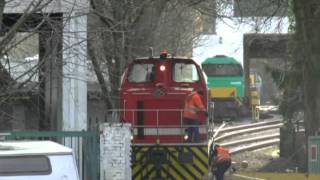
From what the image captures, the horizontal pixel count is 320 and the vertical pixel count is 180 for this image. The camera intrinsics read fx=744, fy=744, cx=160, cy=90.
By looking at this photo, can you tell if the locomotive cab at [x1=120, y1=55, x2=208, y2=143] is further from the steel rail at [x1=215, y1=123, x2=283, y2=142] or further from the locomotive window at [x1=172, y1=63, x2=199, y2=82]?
the steel rail at [x1=215, y1=123, x2=283, y2=142]

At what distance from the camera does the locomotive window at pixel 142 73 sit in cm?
1680

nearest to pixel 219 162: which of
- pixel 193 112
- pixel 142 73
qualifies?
pixel 193 112

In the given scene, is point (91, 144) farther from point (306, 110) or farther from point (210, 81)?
point (210, 81)

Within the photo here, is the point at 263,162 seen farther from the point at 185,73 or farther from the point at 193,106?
the point at 193,106

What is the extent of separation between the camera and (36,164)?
759 cm

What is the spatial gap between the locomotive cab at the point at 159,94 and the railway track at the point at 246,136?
441 inches

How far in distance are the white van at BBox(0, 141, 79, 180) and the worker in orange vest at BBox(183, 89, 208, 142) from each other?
8398mm

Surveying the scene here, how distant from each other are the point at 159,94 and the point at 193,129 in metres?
1.14

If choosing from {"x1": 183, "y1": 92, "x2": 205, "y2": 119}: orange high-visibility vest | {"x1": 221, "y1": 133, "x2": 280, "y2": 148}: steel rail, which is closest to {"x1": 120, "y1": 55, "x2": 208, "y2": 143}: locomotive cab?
{"x1": 183, "y1": 92, "x2": 205, "y2": 119}: orange high-visibility vest

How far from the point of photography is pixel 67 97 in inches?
634

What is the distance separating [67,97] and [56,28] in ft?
10.2

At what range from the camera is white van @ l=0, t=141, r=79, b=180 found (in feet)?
24.7

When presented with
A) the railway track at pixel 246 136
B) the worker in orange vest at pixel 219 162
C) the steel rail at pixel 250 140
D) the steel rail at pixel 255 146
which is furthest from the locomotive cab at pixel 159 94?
the steel rail at pixel 250 140

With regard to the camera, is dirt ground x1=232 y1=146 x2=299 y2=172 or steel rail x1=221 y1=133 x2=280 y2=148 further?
steel rail x1=221 y1=133 x2=280 y2=148
